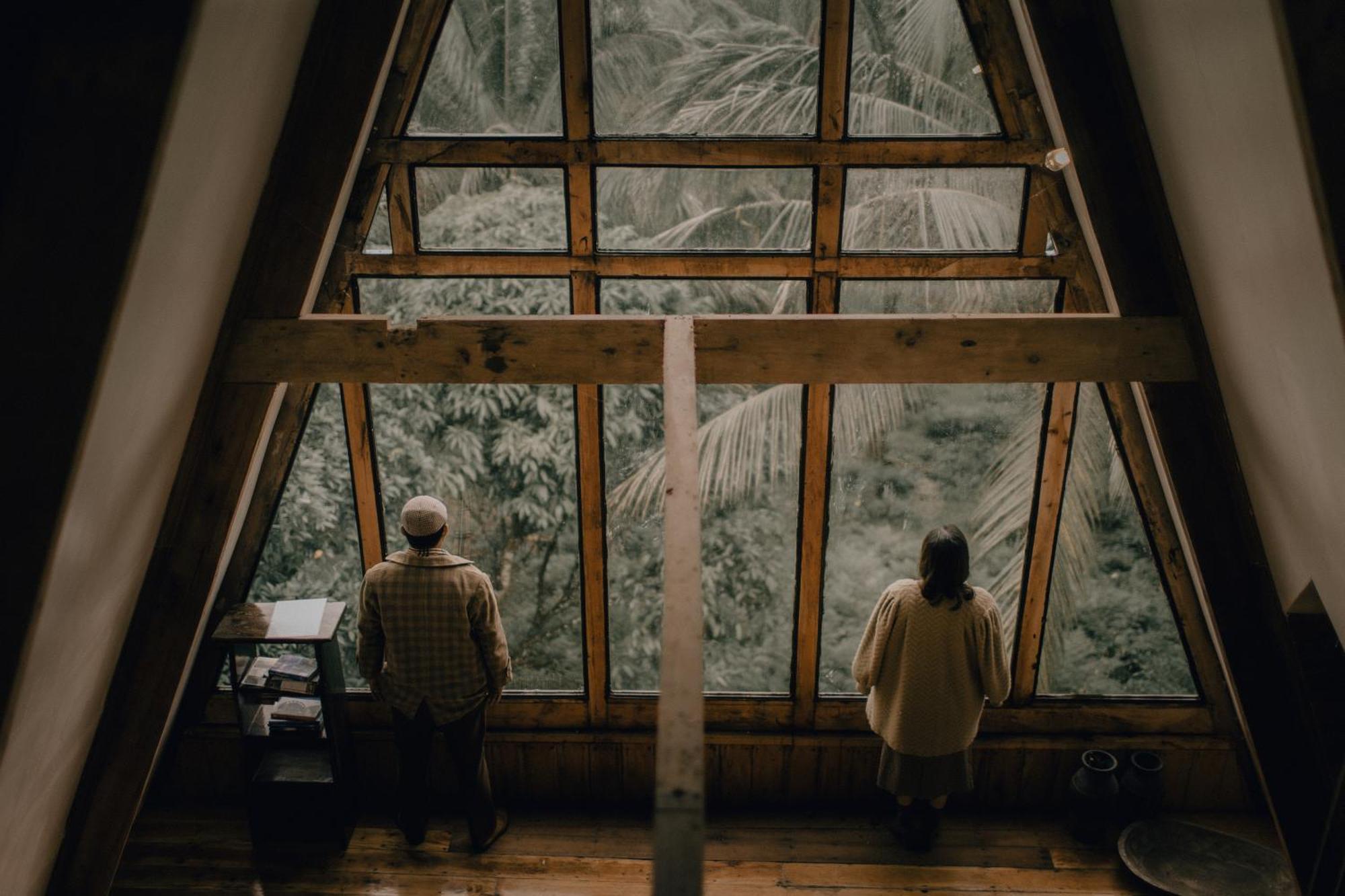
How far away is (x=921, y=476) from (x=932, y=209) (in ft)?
3.50

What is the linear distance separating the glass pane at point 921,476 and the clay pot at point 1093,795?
752 mm

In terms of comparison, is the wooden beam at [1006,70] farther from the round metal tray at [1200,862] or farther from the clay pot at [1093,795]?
the round metal tray at [1200,862]

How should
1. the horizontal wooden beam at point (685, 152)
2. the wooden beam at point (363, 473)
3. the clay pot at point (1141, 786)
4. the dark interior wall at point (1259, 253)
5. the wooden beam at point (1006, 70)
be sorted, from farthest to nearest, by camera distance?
the clay pot at point (1141, 786) < the wooden beam at point (363, 473) < the horizontal wooden beam at point (685, 152) < the wooden beam at point (1006, 70) < the dark interior wall at point (1259, 253)

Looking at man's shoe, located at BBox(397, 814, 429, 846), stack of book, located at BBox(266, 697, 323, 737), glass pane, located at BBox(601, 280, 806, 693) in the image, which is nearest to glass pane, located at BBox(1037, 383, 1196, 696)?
glass pane, located at BBox(601, 280, 806, 693)

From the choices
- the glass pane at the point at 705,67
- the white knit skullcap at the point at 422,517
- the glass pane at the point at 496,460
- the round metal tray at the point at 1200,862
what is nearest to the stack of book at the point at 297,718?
the glass pane at the point at 496,460

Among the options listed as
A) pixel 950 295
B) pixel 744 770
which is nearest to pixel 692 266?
pixel 950 295

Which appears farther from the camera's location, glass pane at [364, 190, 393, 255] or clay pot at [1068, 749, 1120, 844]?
clay pot at [1068, 749, 1120, 844]

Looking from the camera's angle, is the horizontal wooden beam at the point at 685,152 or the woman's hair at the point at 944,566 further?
the horizontal wooden beam at the point at 685,152

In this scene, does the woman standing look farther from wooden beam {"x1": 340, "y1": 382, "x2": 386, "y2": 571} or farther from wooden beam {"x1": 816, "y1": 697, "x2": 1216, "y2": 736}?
wooden beam {"x1": 340, "y1": 382, "x2": 386, "y2": 571}

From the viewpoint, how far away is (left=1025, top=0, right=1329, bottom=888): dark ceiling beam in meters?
2.84

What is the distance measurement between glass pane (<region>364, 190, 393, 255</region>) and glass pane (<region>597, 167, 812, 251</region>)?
2.67 ft

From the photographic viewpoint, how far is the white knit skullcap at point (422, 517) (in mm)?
3236

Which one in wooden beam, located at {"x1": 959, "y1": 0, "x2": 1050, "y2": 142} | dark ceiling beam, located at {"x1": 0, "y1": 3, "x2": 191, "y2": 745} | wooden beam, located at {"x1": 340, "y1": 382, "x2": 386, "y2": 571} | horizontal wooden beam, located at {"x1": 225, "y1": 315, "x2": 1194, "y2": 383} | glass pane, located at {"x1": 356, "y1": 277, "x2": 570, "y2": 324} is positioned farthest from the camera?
wooden beam, located at {"x1": 340, "y1": 382, "x2": 386, "y2": 571}

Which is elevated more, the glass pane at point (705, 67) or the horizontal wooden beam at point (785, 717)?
the glass pane at point (705, 67)
